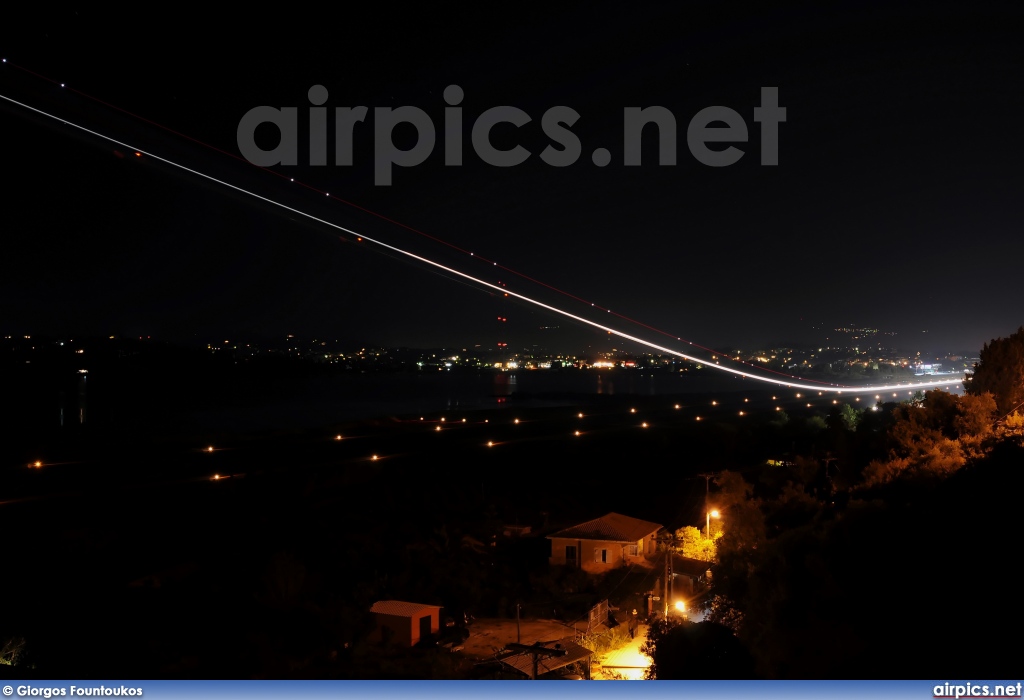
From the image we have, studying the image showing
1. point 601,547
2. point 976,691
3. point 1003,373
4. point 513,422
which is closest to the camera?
point 976,691

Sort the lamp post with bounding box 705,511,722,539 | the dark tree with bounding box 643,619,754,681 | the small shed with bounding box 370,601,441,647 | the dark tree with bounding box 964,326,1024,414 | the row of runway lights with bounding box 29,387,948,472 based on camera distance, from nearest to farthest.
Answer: the dark tree with bounding box 643,619,754,681 → the small shed with bounding box 370,601,441,647 → the dark tree with bounding box 964,326,1024,414 → the lamp post with bounding box 705,511,722,539 → the row of runway lights with bounding box 29,387,948,472

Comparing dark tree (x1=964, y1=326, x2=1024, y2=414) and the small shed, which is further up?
dark tree (x1=964, y1=326, x2=1024, y2=414)

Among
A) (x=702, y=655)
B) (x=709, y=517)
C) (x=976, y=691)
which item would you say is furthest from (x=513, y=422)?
(x=976, y=691)

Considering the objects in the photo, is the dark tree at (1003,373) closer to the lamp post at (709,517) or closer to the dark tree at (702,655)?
the lamp post at (709,517)

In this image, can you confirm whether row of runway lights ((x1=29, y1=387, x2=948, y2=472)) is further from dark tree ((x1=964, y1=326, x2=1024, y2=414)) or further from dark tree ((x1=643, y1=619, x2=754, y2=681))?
dark tree ((x1=643, y1=619, x2=754, y2=681))

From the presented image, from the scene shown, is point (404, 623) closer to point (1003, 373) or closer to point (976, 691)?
point (976, 691)

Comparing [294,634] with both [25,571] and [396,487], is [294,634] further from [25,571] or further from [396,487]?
[396,487]

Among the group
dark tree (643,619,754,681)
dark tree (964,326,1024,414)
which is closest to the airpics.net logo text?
dark tree (643,619,754,681)
